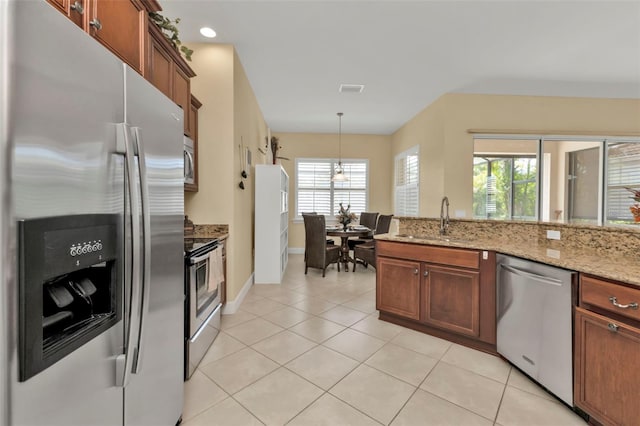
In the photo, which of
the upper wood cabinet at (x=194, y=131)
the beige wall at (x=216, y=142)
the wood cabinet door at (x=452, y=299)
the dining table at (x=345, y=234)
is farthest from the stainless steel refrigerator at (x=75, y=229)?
the dining table at (x=345, y=234)

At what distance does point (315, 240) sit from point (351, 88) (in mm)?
2478

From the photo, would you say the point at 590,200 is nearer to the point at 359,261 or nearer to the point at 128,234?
the point at 359,261

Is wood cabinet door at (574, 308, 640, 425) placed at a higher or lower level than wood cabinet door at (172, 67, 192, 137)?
lower

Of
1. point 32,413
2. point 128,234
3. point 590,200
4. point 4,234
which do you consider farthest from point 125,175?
point 590,200

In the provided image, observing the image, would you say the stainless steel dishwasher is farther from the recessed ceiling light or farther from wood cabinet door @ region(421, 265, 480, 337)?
the recessed ceiling light

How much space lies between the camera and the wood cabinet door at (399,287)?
265cm

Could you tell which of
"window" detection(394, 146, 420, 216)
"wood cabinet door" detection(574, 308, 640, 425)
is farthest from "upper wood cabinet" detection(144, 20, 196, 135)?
"window" detection(394, 146, 420, 216)

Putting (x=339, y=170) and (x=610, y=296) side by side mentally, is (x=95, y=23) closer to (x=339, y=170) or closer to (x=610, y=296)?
(x=610, y=296)

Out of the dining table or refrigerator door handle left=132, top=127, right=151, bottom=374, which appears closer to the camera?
refrigerator door handle left=132, top=127, right=151, bottom=374

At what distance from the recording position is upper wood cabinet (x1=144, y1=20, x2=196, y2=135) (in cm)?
193

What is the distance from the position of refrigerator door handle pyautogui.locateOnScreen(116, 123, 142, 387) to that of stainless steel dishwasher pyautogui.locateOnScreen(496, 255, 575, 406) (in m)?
2.28

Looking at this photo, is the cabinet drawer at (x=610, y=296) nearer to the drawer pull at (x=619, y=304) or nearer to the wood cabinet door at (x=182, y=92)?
the drawer pull at (x=619, y=304)

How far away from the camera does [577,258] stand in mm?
1831

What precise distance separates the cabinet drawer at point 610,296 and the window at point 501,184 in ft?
9.69
